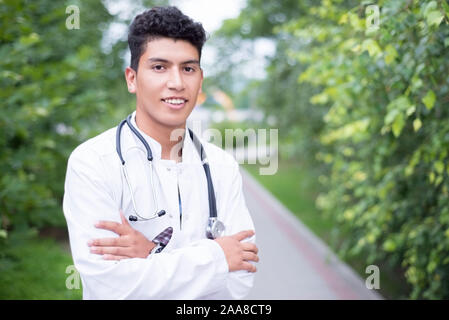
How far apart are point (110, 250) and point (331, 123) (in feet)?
14.4

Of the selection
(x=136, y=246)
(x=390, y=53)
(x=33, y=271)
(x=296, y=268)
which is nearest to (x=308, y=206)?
(x=296, y=268)

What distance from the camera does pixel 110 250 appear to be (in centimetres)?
186

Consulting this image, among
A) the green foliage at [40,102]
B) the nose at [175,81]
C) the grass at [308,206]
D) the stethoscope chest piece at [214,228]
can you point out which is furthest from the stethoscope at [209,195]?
the grass at [308,206]

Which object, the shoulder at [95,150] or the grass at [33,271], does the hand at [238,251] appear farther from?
the grass at [33,271]

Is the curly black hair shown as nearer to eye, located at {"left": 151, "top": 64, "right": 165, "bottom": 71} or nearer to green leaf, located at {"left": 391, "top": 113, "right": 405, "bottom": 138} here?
eye, located at {"left": 151, "top": 64, "right": 165, "bottom": 71}

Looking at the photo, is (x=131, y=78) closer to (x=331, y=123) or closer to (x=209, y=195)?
(x=209, y=195)

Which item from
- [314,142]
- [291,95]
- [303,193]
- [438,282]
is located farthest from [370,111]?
[303,193]

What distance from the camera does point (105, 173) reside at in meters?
1.96

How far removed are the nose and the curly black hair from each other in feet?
0.50

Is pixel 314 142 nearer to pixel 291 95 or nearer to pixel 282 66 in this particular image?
pixel 291 95

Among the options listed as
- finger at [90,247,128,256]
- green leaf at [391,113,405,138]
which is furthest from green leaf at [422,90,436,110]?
finger at [90,247,128,256]

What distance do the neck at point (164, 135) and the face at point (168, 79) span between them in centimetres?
5

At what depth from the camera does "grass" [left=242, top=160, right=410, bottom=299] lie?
5.64 meters
